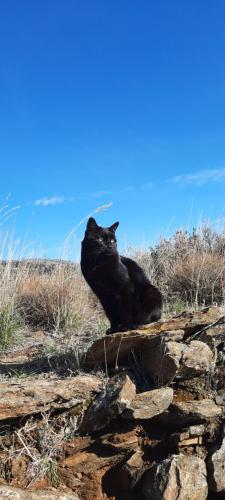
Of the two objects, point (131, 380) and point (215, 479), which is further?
point (131, 380)

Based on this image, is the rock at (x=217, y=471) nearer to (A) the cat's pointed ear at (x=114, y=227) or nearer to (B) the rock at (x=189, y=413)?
(B) the rock at (x=189, y=413)

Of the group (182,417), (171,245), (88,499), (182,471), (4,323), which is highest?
(171,245)

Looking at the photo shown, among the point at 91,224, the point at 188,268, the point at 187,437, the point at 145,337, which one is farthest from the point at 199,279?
the point at 187,437

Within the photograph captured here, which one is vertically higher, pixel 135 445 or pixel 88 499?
pixel 135 445

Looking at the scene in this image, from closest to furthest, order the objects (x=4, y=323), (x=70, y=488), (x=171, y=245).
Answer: (x=70, y=488), (x=4, y=323), (x=171, y=245)

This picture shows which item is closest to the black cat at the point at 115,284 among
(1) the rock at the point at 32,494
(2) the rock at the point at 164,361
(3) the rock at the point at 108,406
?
(2) the rock at the point at 164,361

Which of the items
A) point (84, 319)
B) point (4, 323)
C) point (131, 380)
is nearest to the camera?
point (131, 380)

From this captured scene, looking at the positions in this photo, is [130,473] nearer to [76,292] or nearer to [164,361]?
[164,361]

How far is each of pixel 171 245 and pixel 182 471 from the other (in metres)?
6.70

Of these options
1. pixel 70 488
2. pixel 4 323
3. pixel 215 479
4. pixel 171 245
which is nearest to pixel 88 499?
pixel 70 488

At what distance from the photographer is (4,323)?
16.9 ft

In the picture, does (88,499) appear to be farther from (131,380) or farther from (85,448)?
(131,380)

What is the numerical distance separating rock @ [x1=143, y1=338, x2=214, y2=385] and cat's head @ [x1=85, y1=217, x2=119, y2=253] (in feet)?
3.43

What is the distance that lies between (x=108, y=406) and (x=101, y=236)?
5.26 feet
